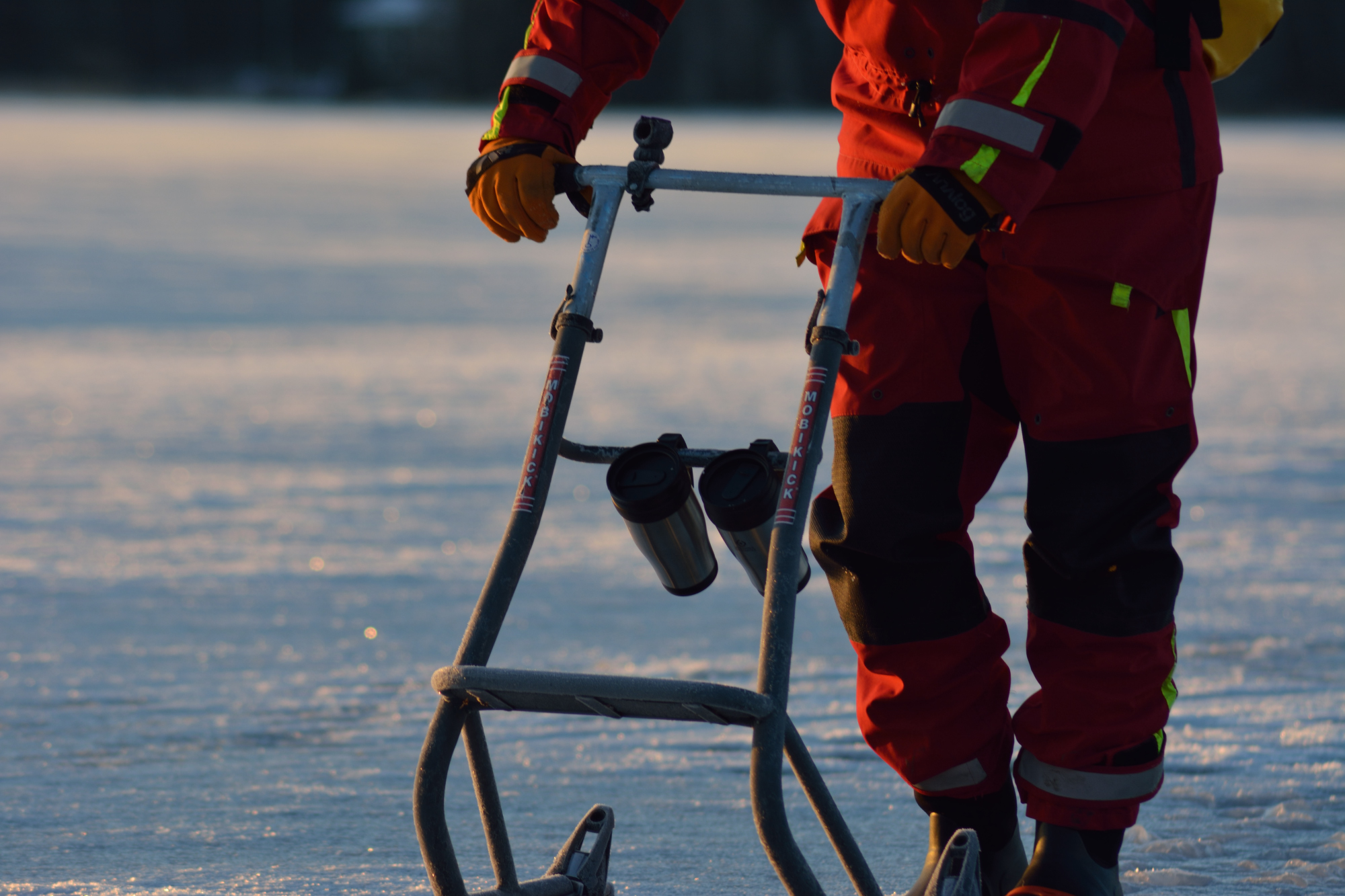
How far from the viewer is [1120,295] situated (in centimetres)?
211

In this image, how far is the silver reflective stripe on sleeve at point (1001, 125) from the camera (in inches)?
75.2

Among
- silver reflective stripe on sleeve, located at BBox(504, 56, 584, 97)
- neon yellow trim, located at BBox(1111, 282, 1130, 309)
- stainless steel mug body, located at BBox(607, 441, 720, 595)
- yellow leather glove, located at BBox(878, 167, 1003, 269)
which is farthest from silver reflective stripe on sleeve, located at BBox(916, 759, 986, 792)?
silver reflective stripe on sleeve, located at BBox(504, 56, 584, 97)

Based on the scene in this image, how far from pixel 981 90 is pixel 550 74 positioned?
0.57 meters

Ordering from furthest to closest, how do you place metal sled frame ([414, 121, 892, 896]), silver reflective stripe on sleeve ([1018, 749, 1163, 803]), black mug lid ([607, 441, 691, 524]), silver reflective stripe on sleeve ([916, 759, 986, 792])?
silver reflective stripe on sleeve ([916, 759, 986, 792])
silver reflective stripe on sleeve ([1018, 749, 1163, 803])
black mug lid ([607, 441, 691, 524])
metal sled frame ([414, 121, 892, 896])

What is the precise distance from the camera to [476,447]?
568cm

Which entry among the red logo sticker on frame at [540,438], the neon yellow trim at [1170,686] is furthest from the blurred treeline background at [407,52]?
the red logo sticker on frame at [540,438]

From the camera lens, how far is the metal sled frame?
5.52 feet

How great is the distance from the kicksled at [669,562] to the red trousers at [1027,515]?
237 millimetres

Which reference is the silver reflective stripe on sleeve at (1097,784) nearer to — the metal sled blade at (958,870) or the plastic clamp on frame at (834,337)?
the metal sled blade at (958,870)

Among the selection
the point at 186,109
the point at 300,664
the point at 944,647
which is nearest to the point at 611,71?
the point at 944,647

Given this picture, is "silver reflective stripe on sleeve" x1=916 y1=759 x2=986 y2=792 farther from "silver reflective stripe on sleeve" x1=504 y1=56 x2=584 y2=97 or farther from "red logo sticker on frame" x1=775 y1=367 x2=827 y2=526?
"silver reflective stripe on sleeve" x1=504 y1=56 x2=584 y2=97

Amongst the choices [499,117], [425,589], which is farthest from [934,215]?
[425,589]

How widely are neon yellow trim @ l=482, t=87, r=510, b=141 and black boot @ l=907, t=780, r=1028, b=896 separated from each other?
1065 mm

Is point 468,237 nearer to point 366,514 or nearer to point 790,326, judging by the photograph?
point 790,326
